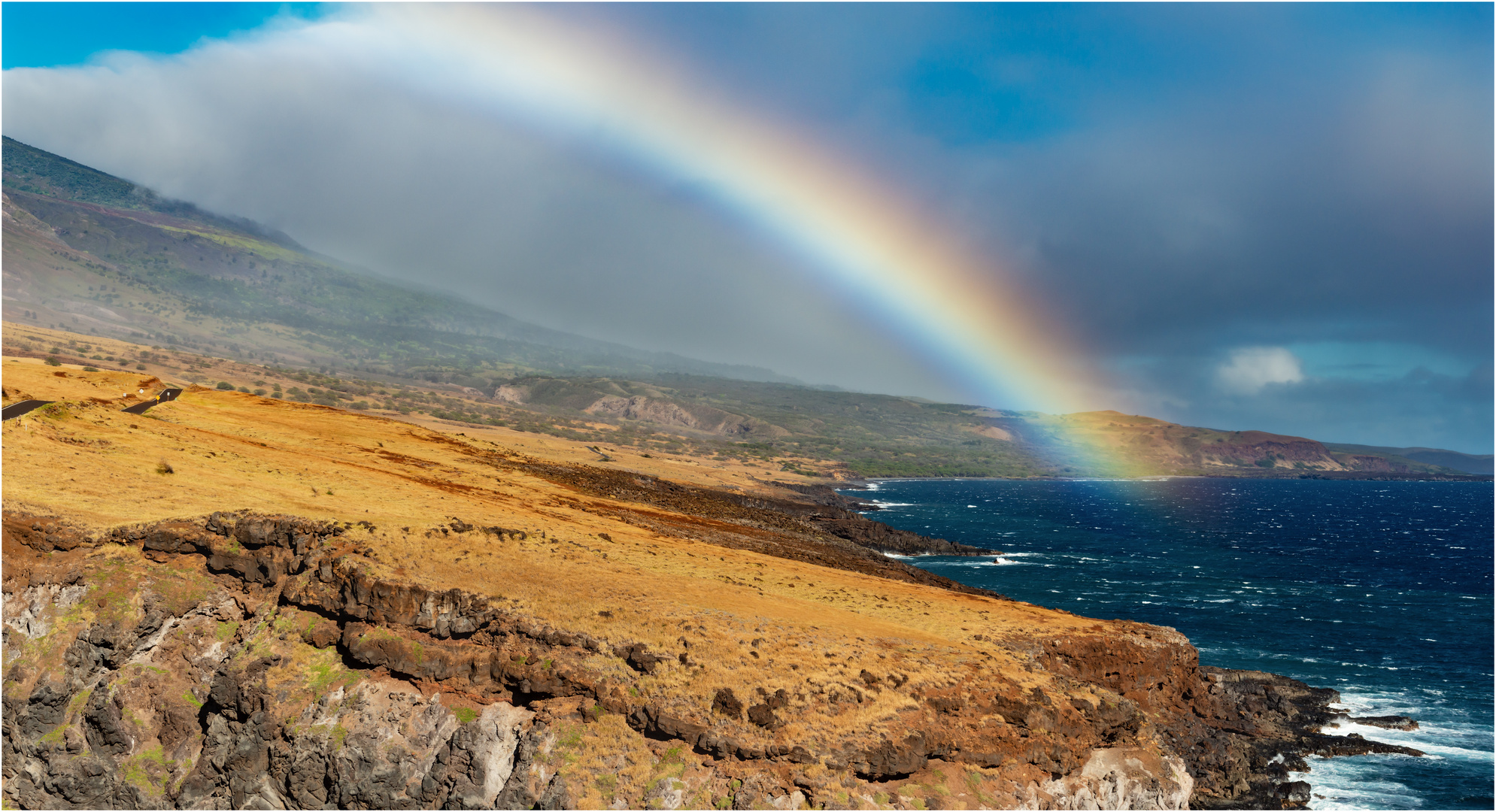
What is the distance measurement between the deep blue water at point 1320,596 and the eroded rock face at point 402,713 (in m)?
21.1

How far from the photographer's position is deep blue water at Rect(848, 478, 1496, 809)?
38.9 m

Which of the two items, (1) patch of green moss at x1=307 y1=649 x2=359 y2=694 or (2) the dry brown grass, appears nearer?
(1) patch of green moss at x1=307 y1=649 x2=359 y2=694

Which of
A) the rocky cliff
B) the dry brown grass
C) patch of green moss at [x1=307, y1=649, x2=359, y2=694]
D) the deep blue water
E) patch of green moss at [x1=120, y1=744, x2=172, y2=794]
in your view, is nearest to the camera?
the rocky cliff

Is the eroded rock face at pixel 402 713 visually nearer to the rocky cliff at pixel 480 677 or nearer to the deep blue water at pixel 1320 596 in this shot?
the rocky cliff at pixel 480 677

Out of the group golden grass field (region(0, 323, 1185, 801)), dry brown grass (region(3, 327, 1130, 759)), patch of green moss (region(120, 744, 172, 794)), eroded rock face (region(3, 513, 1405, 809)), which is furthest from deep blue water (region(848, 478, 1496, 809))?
patch of green moss (region(120, 744, 172, 794))

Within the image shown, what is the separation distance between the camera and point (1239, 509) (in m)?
172

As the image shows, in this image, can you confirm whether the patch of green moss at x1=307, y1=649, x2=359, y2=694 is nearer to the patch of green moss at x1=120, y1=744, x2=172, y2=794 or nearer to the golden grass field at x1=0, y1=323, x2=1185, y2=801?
the golden grass field at x1=0, y1=323, x2=1185, y2=801

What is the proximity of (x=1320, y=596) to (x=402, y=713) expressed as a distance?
85.5 meters

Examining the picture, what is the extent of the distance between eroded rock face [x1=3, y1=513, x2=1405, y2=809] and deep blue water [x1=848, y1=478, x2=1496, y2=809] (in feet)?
69.3

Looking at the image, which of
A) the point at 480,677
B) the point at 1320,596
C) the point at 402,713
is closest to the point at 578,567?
the point at 480,677

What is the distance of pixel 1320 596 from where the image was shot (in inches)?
2963

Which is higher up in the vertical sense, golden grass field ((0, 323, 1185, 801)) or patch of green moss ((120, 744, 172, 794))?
golden grass field ((0, 323, 1185, 801))

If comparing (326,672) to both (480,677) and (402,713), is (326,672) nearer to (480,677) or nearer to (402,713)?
(402,713)

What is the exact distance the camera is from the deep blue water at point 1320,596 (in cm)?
3891
